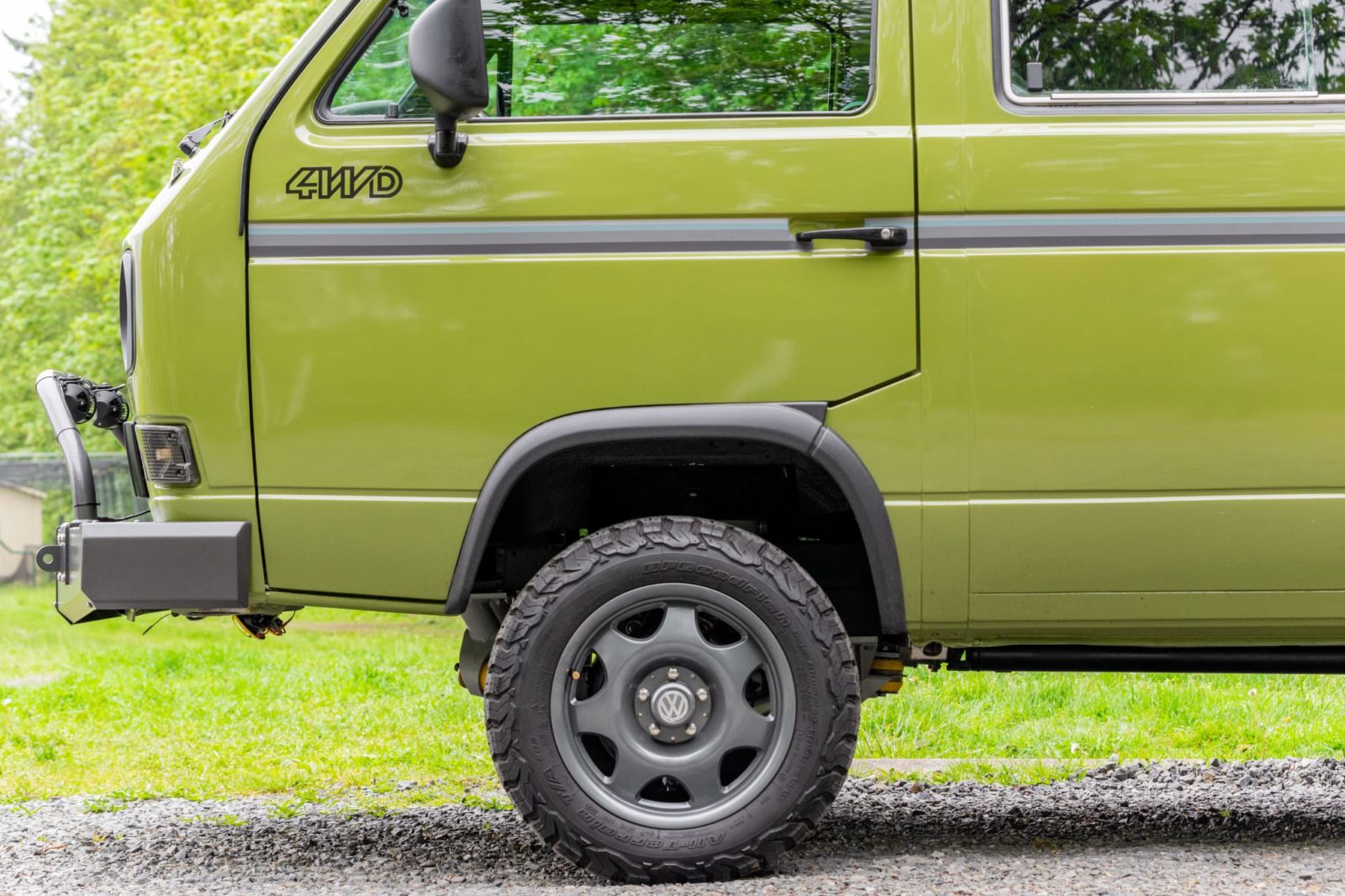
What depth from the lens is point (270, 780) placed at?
18.3 feet

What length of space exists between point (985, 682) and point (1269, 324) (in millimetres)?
Result: 4092

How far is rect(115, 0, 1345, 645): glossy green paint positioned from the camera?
11.9 ft

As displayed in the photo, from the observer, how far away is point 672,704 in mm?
3732

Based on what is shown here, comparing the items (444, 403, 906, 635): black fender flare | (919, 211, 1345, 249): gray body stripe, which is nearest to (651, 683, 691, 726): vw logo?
(444, 403, 906, 635): black fender flare

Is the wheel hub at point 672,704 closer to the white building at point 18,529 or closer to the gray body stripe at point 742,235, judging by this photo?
the gray body stripe at point 742,235

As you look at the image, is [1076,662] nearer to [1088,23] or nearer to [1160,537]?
[1160,537]

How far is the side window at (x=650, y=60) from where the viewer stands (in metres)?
3.80

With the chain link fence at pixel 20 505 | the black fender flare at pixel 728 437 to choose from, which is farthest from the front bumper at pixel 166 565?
the chain link fence at pixel 20 505

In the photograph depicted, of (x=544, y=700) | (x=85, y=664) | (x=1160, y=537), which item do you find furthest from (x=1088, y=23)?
(x=85, y=664)

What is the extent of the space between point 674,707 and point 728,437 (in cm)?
71

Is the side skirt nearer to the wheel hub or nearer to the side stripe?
the wheel hub

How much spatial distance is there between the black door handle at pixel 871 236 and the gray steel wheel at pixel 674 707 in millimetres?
937

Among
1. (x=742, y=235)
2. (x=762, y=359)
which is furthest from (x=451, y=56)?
(x=762, y=359)

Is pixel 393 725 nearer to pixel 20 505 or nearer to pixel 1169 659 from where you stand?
pixel 1169 659
